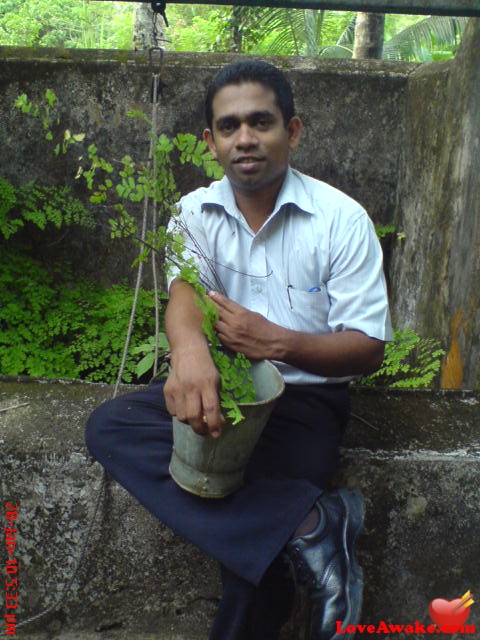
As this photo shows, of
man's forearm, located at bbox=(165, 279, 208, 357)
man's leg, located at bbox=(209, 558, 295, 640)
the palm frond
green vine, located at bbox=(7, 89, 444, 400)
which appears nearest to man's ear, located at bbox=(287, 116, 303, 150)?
man's forearm, located at bbox=(165, 279, 208, 357)

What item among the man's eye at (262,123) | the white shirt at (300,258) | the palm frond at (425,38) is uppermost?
the palm frond at (425,38)

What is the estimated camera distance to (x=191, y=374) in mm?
2119

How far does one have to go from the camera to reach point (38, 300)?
5.09 metres

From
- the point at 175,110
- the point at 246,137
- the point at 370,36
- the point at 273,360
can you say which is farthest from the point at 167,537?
the point at 370,36

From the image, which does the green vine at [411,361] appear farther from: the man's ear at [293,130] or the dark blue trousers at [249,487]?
the man's ear at [293,130]

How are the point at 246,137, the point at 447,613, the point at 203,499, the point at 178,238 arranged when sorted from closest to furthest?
the point at 203,499 → the point at 178,238 → the point at 246,137 → the point at 447,613

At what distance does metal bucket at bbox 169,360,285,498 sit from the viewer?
201cm

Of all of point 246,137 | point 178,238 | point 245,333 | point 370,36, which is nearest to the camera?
point 245,333

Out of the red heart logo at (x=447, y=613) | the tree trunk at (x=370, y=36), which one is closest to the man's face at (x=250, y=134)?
the red heart logo at (x=447, y=613)

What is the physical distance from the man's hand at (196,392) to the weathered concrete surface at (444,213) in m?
1.60

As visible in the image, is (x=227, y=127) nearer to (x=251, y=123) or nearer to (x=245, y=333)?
(x=251, y=123)

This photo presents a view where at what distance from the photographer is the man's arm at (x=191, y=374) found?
2025 mm

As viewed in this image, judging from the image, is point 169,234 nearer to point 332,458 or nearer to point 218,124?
point 218,124

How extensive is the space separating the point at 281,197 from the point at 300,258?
23cm
